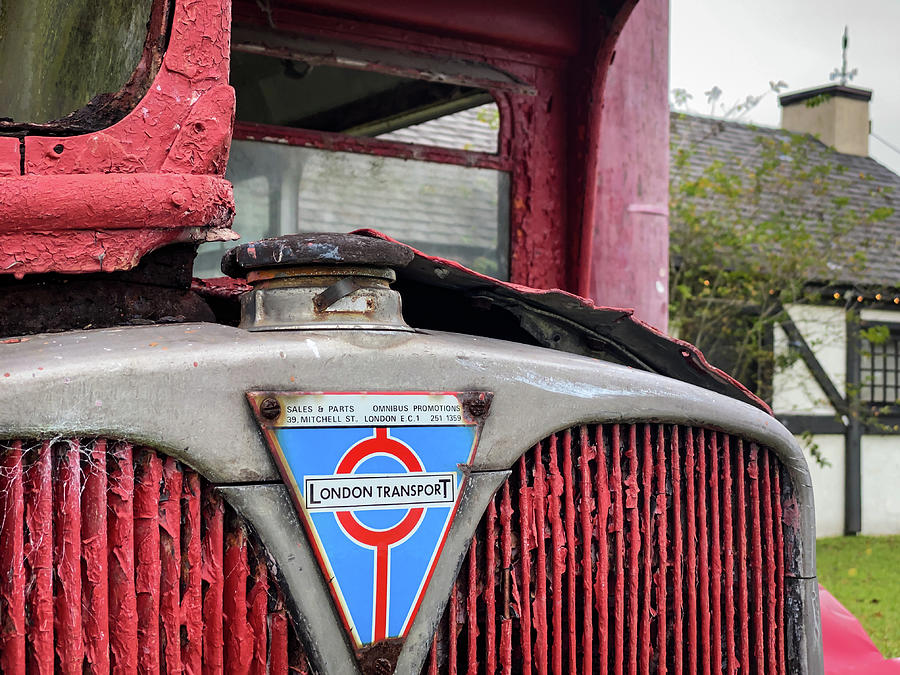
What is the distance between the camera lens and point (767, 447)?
69.6 inches

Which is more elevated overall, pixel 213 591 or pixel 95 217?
pixel 95 217

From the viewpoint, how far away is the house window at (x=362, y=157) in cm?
294

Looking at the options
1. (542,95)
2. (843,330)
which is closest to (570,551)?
(542,95)

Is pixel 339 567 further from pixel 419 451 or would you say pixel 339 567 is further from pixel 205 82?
pixel 205 82

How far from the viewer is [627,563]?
1.58m

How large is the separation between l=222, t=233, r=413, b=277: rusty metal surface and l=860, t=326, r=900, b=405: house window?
41.7 ft

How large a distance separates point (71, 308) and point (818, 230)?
497 inches

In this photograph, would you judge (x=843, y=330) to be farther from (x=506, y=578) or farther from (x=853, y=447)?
(x=506, y=578)

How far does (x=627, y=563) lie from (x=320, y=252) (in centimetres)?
69

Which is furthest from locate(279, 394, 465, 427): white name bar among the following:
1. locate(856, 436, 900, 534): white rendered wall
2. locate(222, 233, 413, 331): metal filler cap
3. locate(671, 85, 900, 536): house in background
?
locate(856, 436, 900, 534): white rendered wall

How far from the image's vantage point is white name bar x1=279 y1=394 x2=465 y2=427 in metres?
1.27

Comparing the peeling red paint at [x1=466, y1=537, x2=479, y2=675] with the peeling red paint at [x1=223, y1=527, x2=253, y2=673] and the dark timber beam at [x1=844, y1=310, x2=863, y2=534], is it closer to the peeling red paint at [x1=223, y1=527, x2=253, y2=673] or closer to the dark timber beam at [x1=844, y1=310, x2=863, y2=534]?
the peeling red paint at [x1=223, y1=527, x2=253, y2=673]

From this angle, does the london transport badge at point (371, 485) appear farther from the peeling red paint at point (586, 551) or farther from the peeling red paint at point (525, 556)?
the peeling red paint at point (586, 551)

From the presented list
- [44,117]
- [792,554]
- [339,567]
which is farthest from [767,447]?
[44,117]
